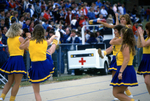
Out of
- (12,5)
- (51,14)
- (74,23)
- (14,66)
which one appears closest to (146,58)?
(14,66)

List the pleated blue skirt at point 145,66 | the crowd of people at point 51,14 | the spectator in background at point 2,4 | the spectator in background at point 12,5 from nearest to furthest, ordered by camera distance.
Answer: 1. the pleated blue skirt at point 145,66
2. the crowd of people at point 51,14
3. the spectator in background at point 2,4
4. the spectator in background at point 12,5

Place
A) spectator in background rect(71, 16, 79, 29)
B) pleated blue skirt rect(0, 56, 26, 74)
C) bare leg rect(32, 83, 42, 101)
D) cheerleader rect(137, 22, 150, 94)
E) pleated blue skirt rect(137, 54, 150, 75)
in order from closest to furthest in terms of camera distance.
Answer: bare leg rect(32, 83, 42, 101)
cheerleader rect(137, 22, 150, 94)
pleated blue skirt rect(137, 54, 150, 75)
pleated blue skirt rect(0, 56, 26, 74)
spectator in background rect(71, 16, 79, 29)

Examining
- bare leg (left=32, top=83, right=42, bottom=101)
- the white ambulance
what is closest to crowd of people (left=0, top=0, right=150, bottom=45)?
the white ambulance

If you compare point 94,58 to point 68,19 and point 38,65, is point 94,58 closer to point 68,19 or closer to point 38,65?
point 38,65

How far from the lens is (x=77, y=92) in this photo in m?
7.82

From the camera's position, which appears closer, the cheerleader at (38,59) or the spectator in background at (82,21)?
the cheerleader at (38,59)

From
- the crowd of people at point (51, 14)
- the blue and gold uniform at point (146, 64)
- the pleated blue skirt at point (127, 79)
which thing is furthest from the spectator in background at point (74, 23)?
the pleated blue skirt at point (127, 79)

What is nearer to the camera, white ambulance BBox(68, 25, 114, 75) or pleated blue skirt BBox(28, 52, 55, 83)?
pleated blue skirt BBox(28, 52, 55, 83)

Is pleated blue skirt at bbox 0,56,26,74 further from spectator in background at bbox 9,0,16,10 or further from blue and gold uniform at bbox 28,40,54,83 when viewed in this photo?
spectator in background at bbox 9,0,16,10

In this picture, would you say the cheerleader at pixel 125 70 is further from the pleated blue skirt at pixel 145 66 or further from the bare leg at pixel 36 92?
the bare leg at pixel 36 92

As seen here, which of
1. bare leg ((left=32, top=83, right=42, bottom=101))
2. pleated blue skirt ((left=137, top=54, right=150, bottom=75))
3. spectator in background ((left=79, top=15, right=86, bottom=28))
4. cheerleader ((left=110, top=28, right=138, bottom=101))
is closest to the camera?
cheerleader ((left=110, top=28, right=138, bottom=101))

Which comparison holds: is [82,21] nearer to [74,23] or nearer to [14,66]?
[74,23]

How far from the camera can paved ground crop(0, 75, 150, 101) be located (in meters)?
6.98

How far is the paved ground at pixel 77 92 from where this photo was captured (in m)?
6.98
